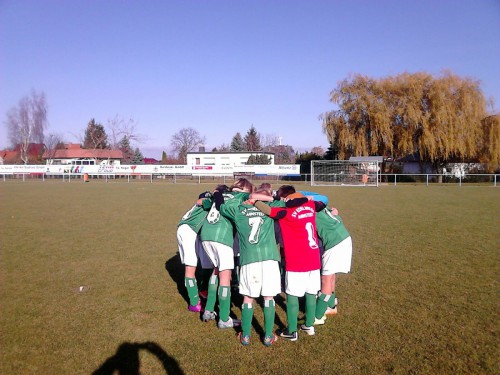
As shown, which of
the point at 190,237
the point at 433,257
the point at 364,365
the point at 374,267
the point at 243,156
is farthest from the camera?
the point at 243,156

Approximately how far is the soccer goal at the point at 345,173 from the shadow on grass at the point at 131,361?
31.5m

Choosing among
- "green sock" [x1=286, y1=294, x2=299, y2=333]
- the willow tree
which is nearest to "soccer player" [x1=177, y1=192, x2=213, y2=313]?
"green sock" [x1=286, y1=294, x2=299, y2=333]

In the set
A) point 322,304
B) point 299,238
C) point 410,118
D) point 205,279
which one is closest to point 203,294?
point 205,279

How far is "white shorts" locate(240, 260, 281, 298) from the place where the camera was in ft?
13.2

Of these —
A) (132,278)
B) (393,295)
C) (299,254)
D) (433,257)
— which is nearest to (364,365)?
(299,254)

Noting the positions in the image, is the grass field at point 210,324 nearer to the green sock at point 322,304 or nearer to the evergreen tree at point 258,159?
the green sock at point 322,304

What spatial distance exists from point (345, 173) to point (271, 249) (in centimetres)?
3217

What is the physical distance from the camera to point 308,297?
168 inches

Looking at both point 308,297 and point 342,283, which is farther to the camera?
point 342,283

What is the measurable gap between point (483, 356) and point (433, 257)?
4.17m

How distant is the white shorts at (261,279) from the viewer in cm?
404

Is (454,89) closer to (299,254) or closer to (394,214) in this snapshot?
(394,214)

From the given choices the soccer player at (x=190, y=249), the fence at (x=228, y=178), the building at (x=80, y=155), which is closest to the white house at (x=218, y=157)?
the fence at (x=228, y=178)

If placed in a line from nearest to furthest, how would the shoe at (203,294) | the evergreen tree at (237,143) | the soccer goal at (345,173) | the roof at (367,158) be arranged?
the shoe at (203,294) → the soccer goal at (345,173) → the roof at (367,158) → the evergreen tree at (237,143)
